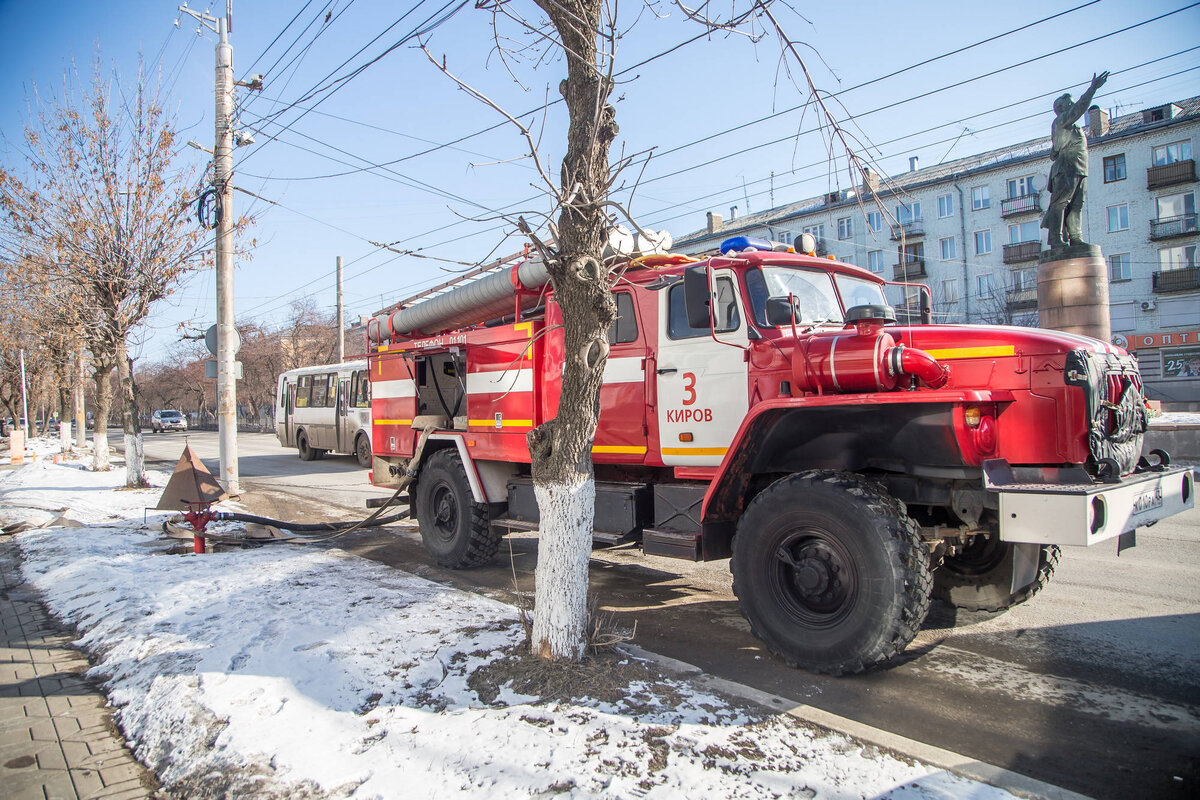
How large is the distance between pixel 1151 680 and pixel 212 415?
253 feet

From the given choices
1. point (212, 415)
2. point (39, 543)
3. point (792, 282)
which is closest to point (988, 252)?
point (792, 282)

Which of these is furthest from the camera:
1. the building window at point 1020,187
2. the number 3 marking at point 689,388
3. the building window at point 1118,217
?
the building window at point 1020,187

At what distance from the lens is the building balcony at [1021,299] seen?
34.4 metres

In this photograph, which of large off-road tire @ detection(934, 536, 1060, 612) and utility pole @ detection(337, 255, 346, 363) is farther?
utility pole @ detection(337, 255, 346, 363)

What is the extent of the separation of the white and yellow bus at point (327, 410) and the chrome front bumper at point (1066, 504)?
1679cm

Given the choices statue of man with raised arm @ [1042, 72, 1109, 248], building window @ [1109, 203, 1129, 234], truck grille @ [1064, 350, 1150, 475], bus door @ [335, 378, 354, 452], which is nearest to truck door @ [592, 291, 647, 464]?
truck grille @ [1064, 350, 1150, 475]

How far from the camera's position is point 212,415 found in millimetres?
68812

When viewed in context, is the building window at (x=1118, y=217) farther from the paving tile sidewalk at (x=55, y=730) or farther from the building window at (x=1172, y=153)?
the paving tile sidewalk at (x=55, y=730)

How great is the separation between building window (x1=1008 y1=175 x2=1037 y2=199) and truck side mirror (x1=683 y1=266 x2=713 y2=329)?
135 ft

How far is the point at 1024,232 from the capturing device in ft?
125

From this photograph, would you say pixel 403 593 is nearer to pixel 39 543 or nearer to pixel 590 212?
pixel 590 212

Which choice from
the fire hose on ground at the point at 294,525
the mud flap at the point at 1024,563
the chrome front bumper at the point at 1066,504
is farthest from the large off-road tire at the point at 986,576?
the fire hose on ground at the point at 294,525

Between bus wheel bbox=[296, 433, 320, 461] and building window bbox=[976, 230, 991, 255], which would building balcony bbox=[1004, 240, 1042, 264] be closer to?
building window bbox=[976, 230, 991, 255]

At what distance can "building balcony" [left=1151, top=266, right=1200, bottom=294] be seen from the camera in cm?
3347
